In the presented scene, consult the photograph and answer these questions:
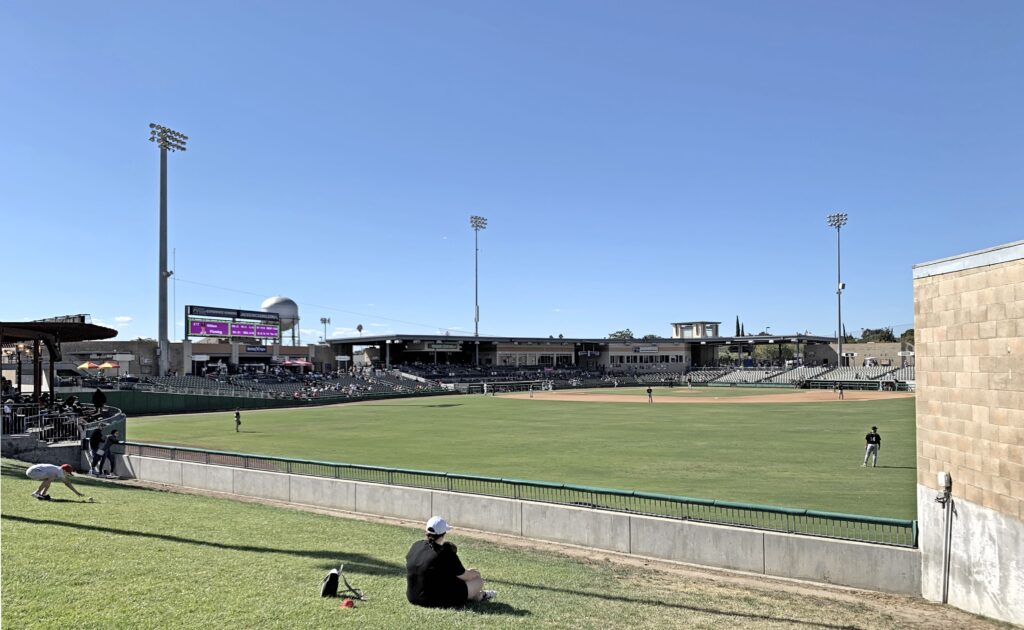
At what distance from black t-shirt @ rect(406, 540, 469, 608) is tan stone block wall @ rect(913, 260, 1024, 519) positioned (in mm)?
7780

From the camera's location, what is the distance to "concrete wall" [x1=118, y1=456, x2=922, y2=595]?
36.2ft

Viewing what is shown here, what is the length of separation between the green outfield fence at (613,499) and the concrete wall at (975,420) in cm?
100

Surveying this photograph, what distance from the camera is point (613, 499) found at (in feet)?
49.2

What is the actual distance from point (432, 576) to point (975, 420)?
8.42m

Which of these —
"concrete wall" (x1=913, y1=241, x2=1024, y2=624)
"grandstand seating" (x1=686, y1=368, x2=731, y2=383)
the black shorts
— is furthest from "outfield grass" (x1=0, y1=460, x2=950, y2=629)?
"grandstand seating" (x1=686, y1=368, x2=731, y2=383)

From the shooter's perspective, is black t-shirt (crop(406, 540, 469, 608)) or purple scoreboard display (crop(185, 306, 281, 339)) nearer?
black t-shirt (crop(406, 540, 469, 608))

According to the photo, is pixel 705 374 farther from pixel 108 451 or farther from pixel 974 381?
pixel 974 381

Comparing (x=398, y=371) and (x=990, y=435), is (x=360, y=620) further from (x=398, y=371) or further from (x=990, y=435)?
(x=398, y=371)

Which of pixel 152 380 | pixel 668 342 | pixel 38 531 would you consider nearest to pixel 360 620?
pixel 38 531

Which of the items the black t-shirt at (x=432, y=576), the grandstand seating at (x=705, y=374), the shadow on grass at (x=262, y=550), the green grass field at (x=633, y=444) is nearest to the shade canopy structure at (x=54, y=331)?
the green grass field at (x=633, y=444)

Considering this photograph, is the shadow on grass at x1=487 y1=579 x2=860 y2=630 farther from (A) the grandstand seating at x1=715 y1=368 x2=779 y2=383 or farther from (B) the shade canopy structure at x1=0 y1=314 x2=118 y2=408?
(A) the grandstand seating at x1=715 y1=368 x2=779 y2=383

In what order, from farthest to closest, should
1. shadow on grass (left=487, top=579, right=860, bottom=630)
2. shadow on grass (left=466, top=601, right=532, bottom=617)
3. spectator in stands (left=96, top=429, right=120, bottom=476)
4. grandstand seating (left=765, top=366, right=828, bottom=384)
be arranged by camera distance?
grandstand seating (left=765, top=366, right=828, bottom=384) < spectator in stands (left=96, top=429, right=120, bottom=476) < shadow on grass (left=487, top=579, right=860, bottom=630) < shadow on grass (left=466, top=601, right=532, bottom=617)

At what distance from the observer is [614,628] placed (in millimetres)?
7566

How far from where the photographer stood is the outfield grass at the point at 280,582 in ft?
21.8
